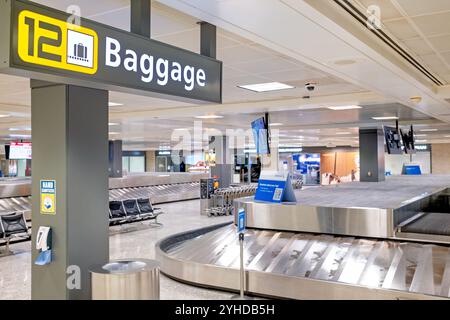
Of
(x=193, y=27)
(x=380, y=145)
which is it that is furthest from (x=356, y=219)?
(x=380, y=145)

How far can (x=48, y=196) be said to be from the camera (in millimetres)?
3877

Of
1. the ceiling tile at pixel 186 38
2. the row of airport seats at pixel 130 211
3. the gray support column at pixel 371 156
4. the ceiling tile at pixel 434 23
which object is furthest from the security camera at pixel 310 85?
the gray support column at pixel 371 156

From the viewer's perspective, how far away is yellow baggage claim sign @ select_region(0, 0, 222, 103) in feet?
6.16

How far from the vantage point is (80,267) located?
3.93m

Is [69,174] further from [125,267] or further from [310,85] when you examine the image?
[310,85]

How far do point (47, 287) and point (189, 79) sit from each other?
8.35ft

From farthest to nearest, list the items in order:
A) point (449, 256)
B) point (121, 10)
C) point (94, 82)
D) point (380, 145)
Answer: point (380, 145) → point (449, 256) → point (121, 10) → point (94, 82)

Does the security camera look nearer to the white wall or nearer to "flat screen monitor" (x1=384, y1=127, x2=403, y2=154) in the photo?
"flat screen monitor" (x1=384, y1=127, x2=403, y2=154)

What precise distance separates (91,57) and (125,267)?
1839 millimetres

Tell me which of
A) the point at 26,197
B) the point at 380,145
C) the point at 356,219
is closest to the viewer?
the point at 356,219

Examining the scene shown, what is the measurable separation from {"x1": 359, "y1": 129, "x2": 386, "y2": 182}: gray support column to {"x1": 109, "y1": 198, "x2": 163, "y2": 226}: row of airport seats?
8493 millimetres

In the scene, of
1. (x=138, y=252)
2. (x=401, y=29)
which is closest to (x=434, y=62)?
(x=401, y=29)

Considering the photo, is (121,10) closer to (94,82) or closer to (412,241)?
(94,82)

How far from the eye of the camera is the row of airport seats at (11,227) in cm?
874
